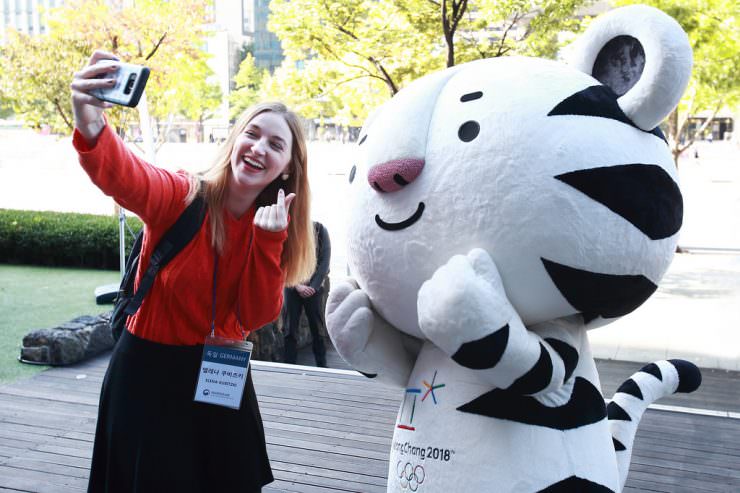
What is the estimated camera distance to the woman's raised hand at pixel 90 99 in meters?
2.14

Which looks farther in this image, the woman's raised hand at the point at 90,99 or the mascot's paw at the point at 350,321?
the mascot's paw at the point at 350,321

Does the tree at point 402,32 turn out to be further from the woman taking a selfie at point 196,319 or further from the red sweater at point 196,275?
the red sweater at point 196,275

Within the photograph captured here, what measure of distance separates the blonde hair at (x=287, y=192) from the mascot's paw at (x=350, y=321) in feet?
1.40

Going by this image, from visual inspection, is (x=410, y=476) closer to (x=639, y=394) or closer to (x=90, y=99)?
(x=639, y=394)

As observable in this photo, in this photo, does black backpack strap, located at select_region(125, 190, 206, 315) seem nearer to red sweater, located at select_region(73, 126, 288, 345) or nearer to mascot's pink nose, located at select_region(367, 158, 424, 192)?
red sweater, located at select_region(73, 126, 288, 345)

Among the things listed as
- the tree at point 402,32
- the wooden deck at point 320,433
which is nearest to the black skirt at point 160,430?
the wooden deck at point 320,433

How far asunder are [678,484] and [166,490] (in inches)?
124

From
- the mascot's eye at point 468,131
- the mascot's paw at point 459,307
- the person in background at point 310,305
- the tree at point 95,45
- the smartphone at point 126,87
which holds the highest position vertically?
the smartphone at point 126,87

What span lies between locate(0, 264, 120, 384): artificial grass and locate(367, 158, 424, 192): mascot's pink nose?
5435 millimetres

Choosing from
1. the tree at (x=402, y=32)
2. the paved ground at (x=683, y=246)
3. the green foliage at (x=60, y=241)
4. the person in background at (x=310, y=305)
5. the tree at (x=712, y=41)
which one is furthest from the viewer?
the green foliage at (x=60, y=241)

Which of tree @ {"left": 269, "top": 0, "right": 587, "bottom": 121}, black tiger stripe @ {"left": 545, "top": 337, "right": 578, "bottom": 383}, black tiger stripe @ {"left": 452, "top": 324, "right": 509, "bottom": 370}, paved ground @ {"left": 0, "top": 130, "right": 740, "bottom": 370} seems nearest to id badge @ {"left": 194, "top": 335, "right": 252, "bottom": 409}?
paved ground @ {"left": 0, "top": 130, "right": 740, "bottom": 370}

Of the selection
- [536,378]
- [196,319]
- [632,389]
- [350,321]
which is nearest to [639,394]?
[632,389]

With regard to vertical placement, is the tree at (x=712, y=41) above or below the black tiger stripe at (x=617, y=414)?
above

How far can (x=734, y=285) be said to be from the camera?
11094 mm
